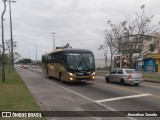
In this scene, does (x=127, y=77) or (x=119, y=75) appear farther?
(x=119, y=75)

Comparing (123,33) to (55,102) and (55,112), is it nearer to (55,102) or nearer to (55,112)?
(55,102)

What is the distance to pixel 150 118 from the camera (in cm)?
1022

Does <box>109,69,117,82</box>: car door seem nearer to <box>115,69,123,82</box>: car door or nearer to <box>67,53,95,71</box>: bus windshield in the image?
<box>115,69,123,82</box>: car door

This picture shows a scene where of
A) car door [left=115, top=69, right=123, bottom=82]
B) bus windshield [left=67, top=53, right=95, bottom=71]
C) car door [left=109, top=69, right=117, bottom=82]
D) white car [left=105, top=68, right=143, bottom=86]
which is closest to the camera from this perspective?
white car [left=105, top=68, right=143, bottom=86]

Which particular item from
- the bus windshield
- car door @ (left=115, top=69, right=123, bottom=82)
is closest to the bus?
the bus windshield

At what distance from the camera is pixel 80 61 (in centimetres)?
2475

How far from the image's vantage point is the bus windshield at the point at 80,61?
80.4ft

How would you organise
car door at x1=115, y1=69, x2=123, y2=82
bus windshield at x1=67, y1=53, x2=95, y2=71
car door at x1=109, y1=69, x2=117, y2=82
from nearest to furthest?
bus windshield at x1=67, y1=53, x2=95, y2=71 < car door at x1=115, y1=69, x2=123, y2=82 < car door at x1=109, y1=69, x2=117, y2=82

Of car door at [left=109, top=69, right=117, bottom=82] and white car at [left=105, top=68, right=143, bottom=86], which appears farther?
car door at [left=109, top=69, right=117, bottom=82]

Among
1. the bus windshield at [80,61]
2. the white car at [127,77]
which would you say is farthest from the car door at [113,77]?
the bus windshield at [80,61]

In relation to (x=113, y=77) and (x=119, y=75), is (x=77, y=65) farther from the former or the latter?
(x=113, y=77)

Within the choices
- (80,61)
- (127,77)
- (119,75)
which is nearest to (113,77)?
(119,75)

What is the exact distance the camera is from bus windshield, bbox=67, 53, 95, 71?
24.5 meters

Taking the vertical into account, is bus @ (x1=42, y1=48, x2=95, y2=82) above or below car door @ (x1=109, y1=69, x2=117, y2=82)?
above
